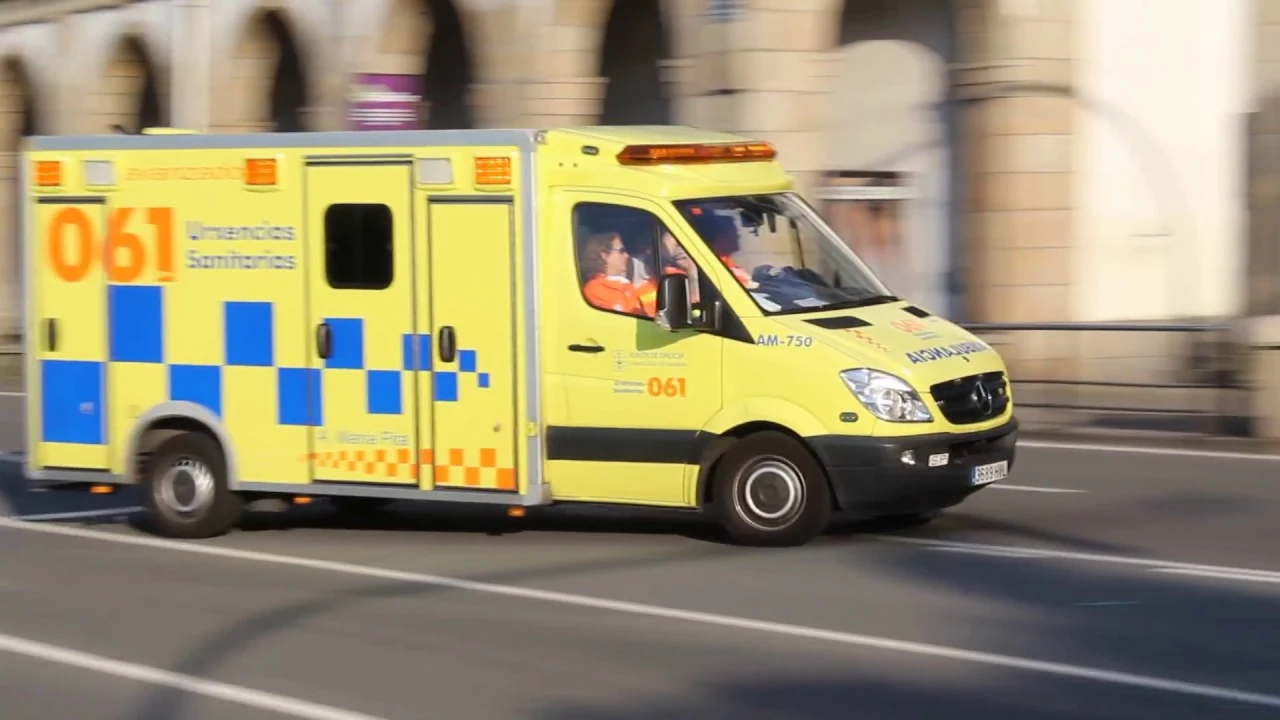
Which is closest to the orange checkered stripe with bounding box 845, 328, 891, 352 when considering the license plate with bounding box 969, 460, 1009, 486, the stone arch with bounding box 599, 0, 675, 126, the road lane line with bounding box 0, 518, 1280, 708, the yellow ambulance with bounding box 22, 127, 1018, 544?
the yellow ambulance with bounding box 22, 127, 1018, 544

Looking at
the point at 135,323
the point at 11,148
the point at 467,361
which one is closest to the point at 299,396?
the point at 467,361

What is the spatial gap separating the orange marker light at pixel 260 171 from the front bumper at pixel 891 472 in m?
3.40

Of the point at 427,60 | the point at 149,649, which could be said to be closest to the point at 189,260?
the point at 149,649

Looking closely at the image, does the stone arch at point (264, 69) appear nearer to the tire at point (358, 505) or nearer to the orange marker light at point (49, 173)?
the tire at point (358, 505)

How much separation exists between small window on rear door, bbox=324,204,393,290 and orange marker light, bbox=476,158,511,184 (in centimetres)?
61

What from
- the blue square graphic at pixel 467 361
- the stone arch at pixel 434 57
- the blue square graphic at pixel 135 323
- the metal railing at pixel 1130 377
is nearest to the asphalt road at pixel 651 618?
the blue square graphic at pixel 467 361

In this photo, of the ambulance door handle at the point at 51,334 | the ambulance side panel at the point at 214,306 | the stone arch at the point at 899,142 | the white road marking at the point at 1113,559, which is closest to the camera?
the white road marking at the point at 1113,559

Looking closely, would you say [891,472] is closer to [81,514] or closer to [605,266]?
[605,266]

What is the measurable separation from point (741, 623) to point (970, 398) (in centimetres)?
262

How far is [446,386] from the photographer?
1145 centimetres

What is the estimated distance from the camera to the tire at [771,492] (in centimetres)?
1086

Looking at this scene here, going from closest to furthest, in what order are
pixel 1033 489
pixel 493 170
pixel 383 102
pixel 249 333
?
1. pixel 493 170
2. pixel 249 333
3. pixel 1033 489
4. pixel 383 102

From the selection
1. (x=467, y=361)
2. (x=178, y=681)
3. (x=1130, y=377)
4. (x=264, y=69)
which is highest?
(x=264, y=69)

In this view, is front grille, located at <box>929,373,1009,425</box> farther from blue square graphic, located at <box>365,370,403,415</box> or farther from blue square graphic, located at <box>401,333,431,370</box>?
blue square graphic, located at <box>365,370,403,415</box>
